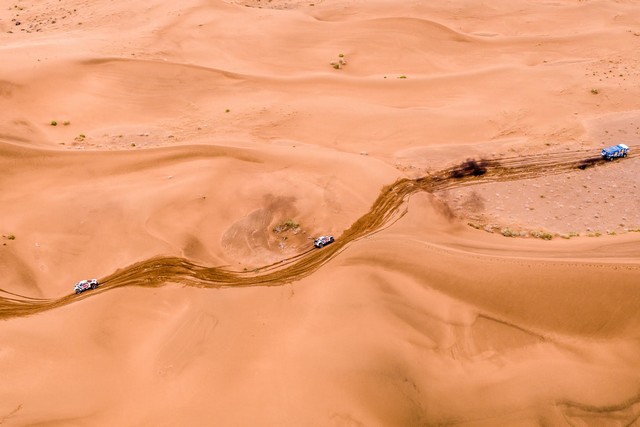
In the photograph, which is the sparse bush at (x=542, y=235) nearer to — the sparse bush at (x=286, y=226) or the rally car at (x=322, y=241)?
the rally car at (x=322, y=241)

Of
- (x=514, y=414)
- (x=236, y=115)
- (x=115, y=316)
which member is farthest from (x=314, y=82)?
(x=514, y=414)

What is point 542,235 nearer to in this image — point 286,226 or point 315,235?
point 315,235

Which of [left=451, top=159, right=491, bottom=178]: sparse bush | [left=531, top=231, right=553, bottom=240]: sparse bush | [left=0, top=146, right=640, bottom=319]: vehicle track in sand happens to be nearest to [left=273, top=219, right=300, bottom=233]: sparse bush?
[left=0, top=146, right=640, bottom=319]: vehicle track in sand

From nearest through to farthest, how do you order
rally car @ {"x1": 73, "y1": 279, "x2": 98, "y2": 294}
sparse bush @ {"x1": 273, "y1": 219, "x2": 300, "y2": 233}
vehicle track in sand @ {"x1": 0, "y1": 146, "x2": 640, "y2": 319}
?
vehicle track in sand @ {"x1": 0, "y1": 146, "x2": 640, "y2": 319}
rally car @ {"x1": 73, "y1": 279, "x2": 98, "y2": 294}
sparse bush @ {"x1": 273, "y1": 219, "x2": 300, "y2": 233}

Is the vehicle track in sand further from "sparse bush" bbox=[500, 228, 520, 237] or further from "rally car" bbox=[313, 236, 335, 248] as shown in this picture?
"sparse bush" bbox=[500, 228, 520, 237]

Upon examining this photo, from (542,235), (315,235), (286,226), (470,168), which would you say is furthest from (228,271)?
(470,168)

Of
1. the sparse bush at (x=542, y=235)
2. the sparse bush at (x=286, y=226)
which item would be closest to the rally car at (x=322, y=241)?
the sparse bush at (x=286, y=226)
